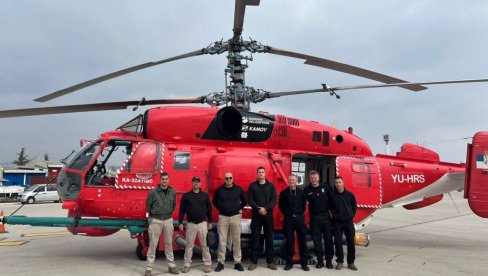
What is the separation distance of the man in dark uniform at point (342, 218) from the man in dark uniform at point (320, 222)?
12 cm

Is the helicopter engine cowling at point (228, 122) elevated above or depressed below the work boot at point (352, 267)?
above

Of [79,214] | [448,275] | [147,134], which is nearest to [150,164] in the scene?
[147,134]

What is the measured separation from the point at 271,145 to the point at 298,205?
1915 mm

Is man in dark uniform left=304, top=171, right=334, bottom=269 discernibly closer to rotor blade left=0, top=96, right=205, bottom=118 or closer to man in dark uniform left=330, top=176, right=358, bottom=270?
man in dark uniform left=330, top=176, right=358, bottom=270

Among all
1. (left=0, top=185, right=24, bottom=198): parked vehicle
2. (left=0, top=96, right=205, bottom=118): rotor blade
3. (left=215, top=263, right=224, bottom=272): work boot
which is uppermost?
(left=0, top=96, right=205, bottom=118): rotor blade

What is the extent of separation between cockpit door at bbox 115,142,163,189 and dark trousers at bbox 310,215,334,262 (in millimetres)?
3218

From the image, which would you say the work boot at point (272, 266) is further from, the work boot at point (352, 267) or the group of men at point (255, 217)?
the work boot at point (352, 267)

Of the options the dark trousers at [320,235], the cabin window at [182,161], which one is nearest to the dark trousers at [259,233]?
the dark trousers at [320,235]

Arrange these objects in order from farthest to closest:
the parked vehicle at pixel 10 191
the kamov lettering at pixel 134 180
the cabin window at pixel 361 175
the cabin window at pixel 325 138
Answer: the parked vehicle at pixel 10 191 < the cabin window at pixel 325 138 < the cabin window at pixel 361 175 < the kamov lettering at pixel 134 180

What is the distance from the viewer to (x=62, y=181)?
25.0 ft

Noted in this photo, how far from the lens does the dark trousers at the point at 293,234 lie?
6.99 meters

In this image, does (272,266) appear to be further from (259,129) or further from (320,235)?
(259,129)

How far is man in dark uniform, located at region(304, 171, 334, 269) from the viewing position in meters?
7.16

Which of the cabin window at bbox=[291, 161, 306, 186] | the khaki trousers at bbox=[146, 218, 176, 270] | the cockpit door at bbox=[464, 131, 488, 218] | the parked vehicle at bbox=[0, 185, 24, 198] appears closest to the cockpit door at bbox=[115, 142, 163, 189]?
the khaki trousers at bbox=[146, 218, 176, 270]
